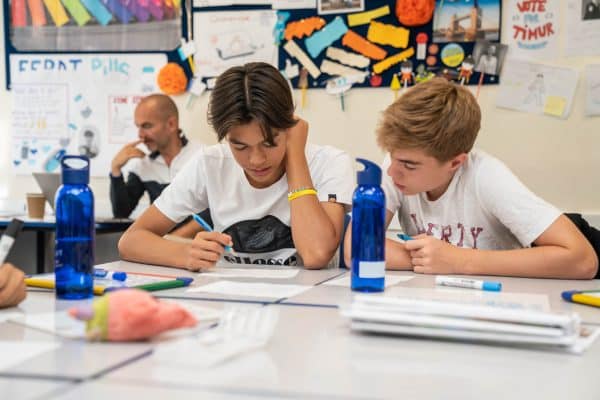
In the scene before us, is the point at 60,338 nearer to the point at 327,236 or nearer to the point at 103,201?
the point at 327,236

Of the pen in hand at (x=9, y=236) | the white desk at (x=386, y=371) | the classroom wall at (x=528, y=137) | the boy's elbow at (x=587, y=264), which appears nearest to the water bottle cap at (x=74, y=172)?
the pen in hand at (x=9, y=236)

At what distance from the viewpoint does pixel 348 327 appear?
0.95m

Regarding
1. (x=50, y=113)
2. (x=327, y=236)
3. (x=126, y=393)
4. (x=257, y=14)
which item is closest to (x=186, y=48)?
(x=257, y=14)

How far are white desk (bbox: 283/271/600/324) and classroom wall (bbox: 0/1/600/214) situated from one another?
1493 mm

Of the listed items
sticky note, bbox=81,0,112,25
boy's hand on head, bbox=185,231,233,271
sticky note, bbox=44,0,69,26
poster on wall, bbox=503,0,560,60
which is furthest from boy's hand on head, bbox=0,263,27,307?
sticky note, bbox=44,0,69,26

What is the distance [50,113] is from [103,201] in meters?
Result: 0.55

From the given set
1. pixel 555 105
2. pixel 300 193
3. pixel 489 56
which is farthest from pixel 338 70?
pixel 300 193

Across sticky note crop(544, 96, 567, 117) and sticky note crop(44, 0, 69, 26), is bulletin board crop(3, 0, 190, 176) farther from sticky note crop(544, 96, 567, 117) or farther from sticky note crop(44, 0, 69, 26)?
sticky note crop(544, 96, 567, 117)

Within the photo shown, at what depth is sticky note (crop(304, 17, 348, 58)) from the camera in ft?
10.4

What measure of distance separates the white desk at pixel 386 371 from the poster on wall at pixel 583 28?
2318 millimetres

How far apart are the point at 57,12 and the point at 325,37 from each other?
1.47 metres

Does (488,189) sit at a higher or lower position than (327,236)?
higher

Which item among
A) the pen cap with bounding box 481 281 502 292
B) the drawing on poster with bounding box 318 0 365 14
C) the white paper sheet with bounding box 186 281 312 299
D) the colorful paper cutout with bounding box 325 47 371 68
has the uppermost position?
the drawing on poster with bounding box 318 0 365 14

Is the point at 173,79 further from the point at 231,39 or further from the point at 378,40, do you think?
the point at 378,40
